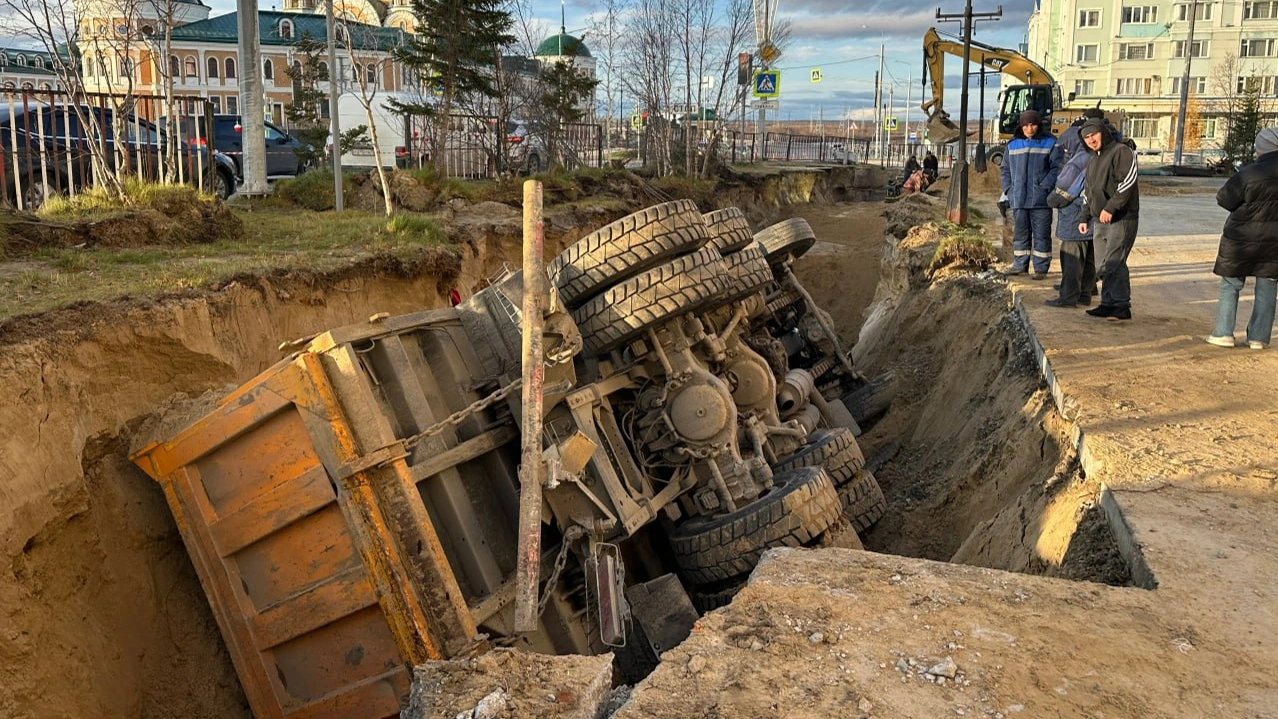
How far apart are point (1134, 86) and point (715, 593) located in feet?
249

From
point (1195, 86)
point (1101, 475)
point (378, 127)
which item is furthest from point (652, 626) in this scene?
point (1195, 86)

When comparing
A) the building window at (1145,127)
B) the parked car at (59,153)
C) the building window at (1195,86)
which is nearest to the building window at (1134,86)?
the building window at (1195,86)

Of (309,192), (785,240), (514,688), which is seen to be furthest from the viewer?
(309,192)

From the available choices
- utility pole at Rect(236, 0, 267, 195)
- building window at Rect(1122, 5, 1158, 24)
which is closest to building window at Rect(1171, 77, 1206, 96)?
building window at Rect(1122, 5, 1158, 24)

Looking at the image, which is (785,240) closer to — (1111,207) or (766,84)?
(1111,207)

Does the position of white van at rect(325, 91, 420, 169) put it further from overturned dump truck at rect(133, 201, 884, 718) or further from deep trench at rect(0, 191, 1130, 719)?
overturned dump truck at rect(133, 201, 884, 718)

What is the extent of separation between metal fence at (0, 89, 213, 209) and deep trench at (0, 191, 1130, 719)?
4314 mm

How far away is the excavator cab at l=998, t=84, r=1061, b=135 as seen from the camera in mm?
26734

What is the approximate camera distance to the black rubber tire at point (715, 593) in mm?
5898

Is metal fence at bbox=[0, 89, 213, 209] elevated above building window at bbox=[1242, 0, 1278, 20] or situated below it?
below

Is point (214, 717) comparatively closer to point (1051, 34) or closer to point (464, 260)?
point (464, 260)

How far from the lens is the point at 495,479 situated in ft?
18.1

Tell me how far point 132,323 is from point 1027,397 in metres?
6.40

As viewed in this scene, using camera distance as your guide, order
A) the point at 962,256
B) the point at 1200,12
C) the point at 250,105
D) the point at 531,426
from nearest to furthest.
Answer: the point at 531,426, the point at 962,256, the point at 250,105, the point at 1200,12
